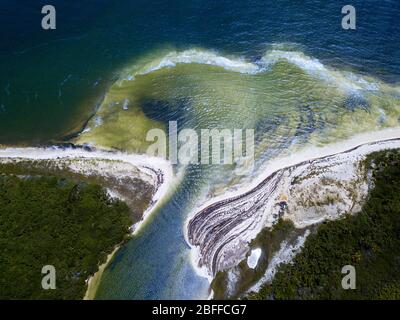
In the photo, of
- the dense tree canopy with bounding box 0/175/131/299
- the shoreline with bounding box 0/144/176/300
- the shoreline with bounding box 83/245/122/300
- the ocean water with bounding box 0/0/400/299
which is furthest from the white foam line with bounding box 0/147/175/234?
the shoreline with bounding box 83/245/122/300

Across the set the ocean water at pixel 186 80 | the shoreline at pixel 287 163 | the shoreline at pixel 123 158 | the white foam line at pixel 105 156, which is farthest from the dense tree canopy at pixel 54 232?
the shoreline at pixel 287 163

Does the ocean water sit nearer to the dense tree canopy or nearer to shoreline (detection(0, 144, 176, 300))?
shoreline (detection(0, 144, 176, 300))

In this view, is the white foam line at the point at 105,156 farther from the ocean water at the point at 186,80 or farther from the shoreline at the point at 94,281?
the shoreline at the point at 94,281

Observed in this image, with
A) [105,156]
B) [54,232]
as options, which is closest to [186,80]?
[105,156]

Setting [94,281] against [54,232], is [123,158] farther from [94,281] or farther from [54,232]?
[94,281]

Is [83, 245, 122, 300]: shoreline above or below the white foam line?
below

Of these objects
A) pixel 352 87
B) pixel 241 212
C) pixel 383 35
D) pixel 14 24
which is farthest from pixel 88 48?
pixel 383 35

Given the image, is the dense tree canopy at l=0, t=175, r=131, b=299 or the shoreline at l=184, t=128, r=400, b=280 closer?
the dense tree canopy at l=0, t=175, r=131, b=299
